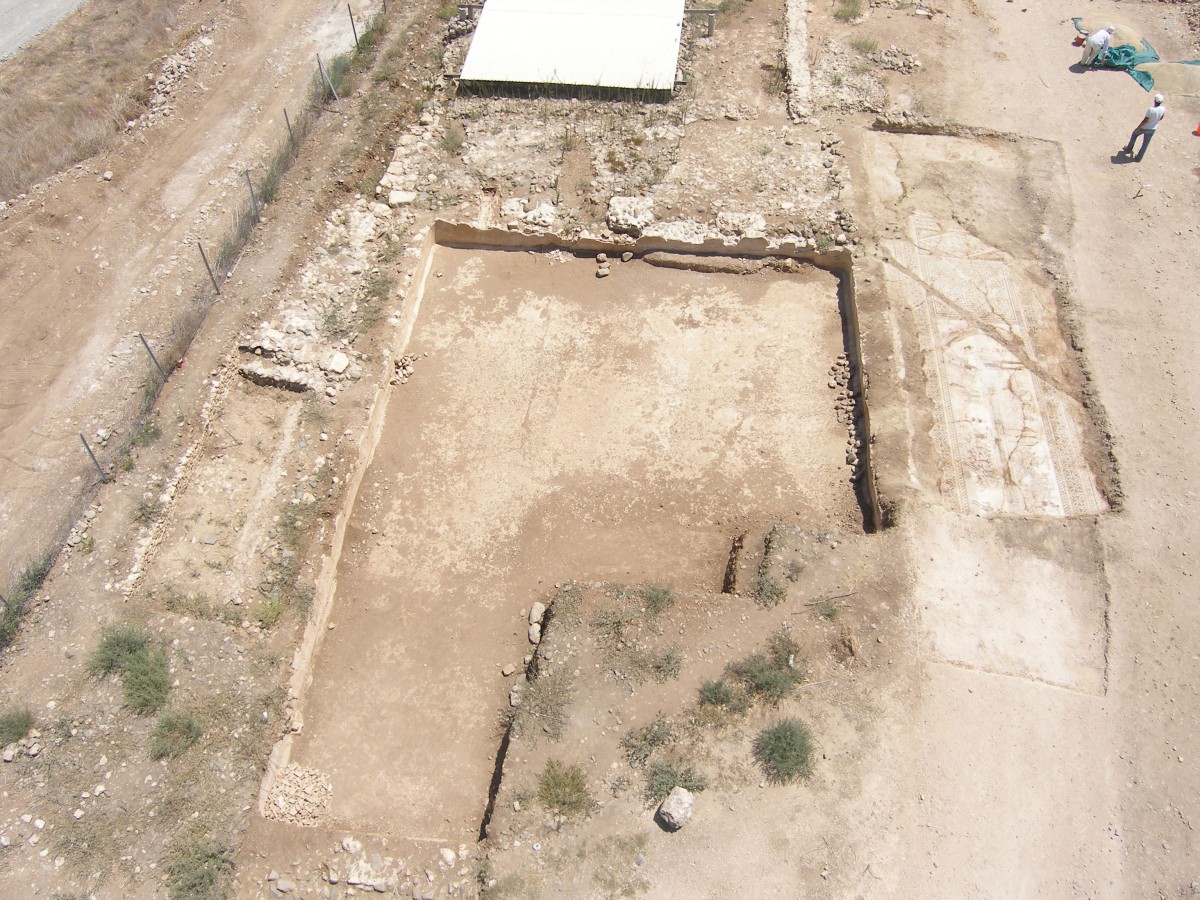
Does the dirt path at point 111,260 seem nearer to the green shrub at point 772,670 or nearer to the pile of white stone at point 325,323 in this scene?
the pile of white stone at point 325,323

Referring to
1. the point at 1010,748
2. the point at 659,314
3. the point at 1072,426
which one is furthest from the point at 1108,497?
the point at 659,314

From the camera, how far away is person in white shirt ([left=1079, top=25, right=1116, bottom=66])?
57.3ft

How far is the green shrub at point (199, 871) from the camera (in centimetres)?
827

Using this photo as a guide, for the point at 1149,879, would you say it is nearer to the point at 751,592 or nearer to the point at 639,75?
the point at 751,592

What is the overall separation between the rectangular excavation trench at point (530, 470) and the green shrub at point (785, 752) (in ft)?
8.32

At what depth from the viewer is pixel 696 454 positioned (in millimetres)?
12430

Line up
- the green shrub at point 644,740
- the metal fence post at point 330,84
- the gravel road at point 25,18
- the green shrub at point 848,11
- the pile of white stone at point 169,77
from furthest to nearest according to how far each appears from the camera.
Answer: the gravel road at point 25,18 → the green shrub at point 848,11 → the pile of white stone at point 169,77 → the metal fence post at point 330,84 → the green shrub at point 644,740

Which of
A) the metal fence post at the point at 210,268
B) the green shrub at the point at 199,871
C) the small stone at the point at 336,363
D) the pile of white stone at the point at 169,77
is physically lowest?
the green shrub at the point at 199,871

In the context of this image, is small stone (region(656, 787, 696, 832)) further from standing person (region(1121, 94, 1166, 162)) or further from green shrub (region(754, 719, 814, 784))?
standing person (region(1121, 94, 1166, 162))

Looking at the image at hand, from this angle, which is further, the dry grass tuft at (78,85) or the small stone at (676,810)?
the dry grass tuft at (78,85)

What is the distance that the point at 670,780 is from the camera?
8844mm

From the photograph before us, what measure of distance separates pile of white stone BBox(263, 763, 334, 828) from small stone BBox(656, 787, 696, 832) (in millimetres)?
4124

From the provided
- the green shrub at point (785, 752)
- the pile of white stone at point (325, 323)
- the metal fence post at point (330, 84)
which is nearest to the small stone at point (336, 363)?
the pile of white stone at point (325, 323)

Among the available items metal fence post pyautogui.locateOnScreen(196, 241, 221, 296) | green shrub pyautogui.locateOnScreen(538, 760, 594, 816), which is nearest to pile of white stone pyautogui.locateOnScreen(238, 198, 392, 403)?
metal fence post pyautogui.locateOnScreen(196, 241, 221, 296)
